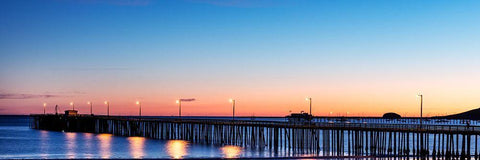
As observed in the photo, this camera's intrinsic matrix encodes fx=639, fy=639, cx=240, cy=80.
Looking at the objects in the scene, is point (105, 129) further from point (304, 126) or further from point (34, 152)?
point (304, 126)

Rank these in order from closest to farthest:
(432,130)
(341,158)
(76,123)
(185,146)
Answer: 1. (341,158)
2. (432,130)
3. (185,146)
4. (76,123)

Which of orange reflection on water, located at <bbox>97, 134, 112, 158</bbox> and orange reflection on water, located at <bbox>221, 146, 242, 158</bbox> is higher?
orange reflection on water, located at <bbox>221, 146, 242, 158</bbox>

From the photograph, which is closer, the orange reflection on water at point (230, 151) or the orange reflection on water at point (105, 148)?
the orange reflection on water at point (230, 151)

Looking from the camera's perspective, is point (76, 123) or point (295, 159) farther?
point (76, 123)

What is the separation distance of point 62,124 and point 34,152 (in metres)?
66.0

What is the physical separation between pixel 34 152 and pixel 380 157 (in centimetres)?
3912

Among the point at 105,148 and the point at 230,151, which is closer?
the point at 230,151

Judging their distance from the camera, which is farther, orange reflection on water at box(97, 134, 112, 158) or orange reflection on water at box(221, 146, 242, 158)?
orange reflection on water at box(97, 134, 112, 158)

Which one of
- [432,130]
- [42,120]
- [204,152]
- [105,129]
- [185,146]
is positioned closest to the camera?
[432,130]

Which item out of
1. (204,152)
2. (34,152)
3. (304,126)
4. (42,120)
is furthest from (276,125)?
(42,120)

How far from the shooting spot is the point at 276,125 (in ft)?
227

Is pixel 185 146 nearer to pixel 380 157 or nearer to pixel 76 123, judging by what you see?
pixel 380 157

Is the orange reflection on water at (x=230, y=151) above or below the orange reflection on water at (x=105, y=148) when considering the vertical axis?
above

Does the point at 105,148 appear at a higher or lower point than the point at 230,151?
lower
